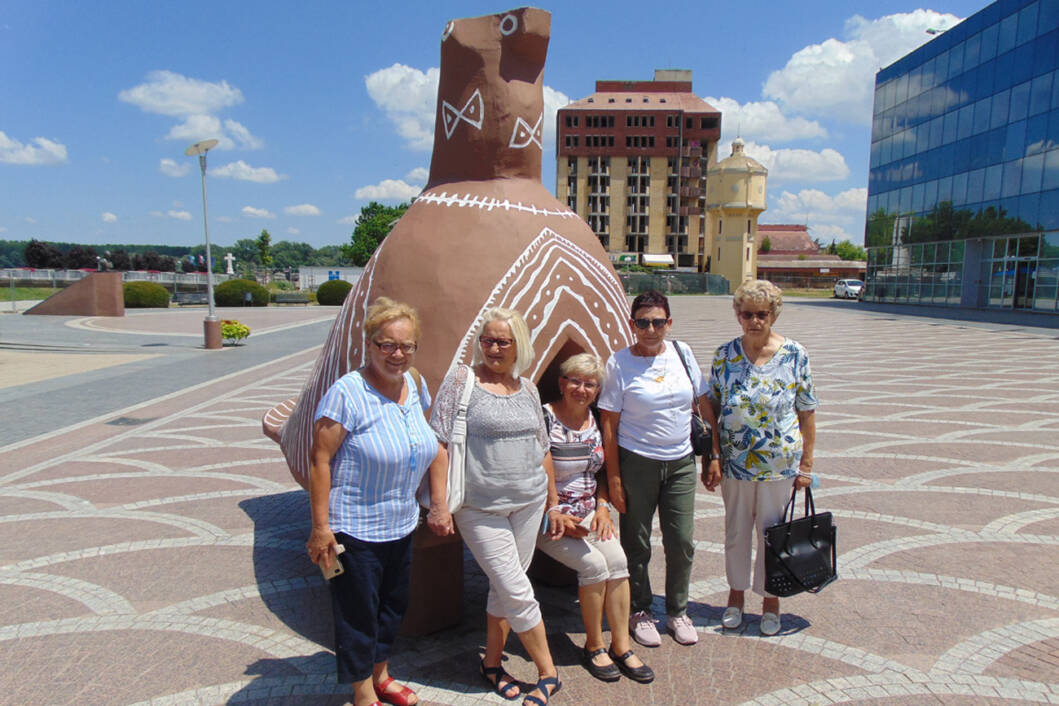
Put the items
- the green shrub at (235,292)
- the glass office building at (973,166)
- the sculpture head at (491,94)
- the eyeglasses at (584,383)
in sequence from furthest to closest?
1. the green shrub at (235,292)
2. the glass office building at (973,166)
3. the sculpture head at (491,94)
4. the eyeglasses at (584,383)

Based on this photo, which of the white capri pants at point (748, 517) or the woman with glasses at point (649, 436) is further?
the white capri pants at point (748, 517)

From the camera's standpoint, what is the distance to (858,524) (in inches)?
197

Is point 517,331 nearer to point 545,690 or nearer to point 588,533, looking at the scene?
point 588,533

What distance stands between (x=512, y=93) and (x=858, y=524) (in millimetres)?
3944

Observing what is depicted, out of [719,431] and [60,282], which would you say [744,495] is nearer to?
[719,431]

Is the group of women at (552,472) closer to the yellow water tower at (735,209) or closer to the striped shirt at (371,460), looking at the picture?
the striped shirt at (371,460)

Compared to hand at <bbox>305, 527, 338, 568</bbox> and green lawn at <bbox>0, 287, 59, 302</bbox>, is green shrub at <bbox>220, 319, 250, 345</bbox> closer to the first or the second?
hand at <bbox>305, 527, 338, 568</bbox>

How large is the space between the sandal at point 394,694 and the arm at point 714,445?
1706 millimetres

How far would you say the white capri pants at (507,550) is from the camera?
2828 millimetres

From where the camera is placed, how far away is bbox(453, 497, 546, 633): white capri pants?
9.28 ft

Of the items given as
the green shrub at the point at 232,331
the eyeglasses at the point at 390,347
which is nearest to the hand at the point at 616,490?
the eyeglasses at the point at 390,347

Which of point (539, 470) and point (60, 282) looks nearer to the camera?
point (539, 470)

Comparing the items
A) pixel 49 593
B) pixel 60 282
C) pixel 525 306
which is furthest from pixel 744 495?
pixel 60 282

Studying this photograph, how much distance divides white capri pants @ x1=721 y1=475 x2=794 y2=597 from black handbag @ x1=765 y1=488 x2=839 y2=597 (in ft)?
0.25
